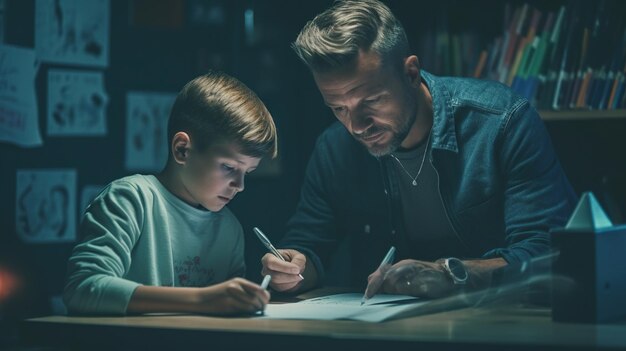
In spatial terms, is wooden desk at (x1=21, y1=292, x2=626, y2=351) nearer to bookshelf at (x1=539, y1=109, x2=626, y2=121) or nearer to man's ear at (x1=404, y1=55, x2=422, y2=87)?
man's ear at (x1=404, y1=55, x2=422, y2=87)

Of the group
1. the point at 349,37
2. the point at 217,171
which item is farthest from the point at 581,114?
the point at 217,171

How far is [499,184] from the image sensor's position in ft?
6.70

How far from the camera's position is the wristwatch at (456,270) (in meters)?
1.64

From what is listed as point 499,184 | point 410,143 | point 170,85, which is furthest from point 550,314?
point 170,85

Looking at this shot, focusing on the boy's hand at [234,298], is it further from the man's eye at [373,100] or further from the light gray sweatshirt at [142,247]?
the man's eye at [373,100]

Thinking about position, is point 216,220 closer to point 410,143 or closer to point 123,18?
point 410,143

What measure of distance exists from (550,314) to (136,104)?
1668mm

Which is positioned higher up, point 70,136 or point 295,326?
point 70,136

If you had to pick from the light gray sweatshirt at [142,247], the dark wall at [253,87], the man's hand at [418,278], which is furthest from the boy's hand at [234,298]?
the dark wall at [253,87]

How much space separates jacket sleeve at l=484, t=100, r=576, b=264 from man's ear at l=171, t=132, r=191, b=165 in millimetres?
622

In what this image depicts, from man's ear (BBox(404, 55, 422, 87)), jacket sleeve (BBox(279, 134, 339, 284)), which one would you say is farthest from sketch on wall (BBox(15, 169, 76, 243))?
man's ear (BBox(404, 55, 422, 87))

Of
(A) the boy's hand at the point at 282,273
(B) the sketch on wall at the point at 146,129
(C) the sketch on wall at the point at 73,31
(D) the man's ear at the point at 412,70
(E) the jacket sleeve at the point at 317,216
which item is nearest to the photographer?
(A) the boy's hand at the point at 282,273

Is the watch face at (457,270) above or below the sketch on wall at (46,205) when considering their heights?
below

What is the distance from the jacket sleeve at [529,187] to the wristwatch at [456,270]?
150 millimetres
